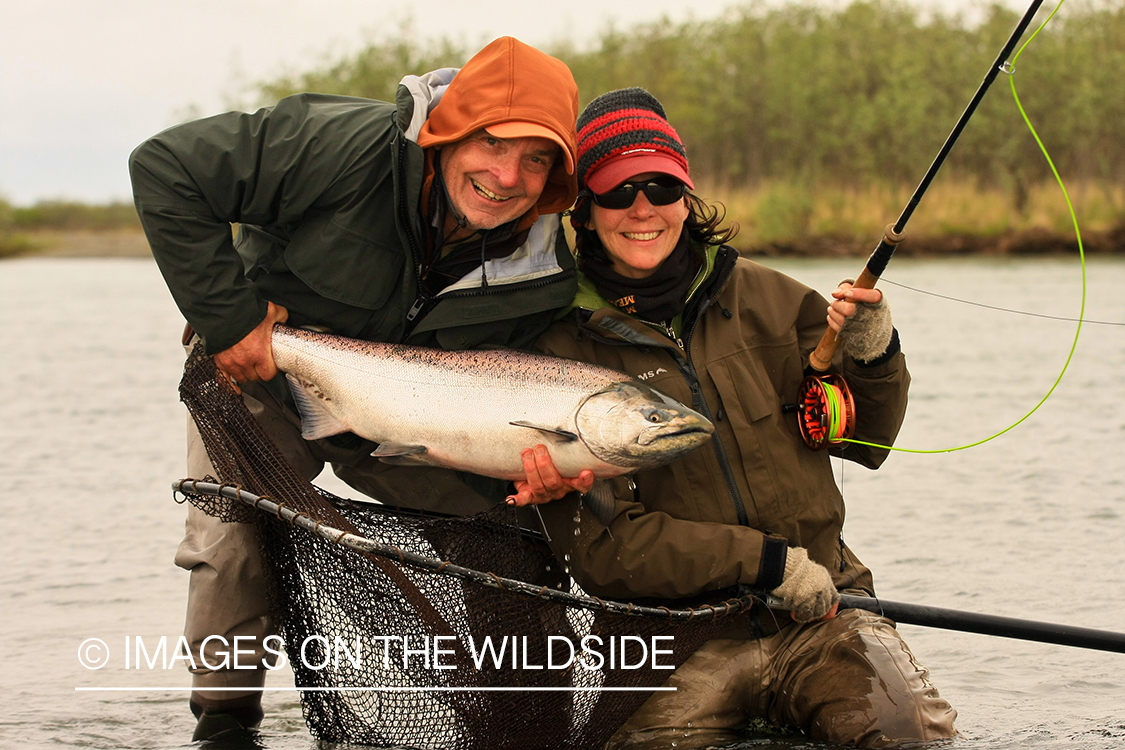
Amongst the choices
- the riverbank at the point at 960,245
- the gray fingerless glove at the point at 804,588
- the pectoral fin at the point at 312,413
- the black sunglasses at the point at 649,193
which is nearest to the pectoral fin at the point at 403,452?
the pectoral fin at the point at 312,413

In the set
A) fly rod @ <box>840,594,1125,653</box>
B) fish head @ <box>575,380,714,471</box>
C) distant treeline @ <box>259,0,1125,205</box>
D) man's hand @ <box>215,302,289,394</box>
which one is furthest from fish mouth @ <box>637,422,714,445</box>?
distant treeline @ <box>259,0,1125,205</box>

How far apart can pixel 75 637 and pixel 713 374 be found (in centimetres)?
322

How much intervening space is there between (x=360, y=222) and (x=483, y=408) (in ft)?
2.23

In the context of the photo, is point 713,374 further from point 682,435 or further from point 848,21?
point 848,21

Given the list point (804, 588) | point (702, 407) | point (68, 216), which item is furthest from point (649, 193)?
point (68, 216)

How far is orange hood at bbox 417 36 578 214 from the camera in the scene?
11.4 feet

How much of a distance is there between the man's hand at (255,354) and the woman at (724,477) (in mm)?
Answer: 845

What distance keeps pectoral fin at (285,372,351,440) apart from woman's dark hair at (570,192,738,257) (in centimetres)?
94

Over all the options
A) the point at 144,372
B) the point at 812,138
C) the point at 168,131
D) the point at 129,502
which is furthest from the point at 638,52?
the point at 168,131

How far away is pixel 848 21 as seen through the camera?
143 feet

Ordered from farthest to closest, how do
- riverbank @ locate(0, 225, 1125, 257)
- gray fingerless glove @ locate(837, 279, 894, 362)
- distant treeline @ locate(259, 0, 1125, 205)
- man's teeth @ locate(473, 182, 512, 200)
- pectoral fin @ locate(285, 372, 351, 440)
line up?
1. distant treeline @ locate(259, 0, 1125, 205)
2. riverbank @ locate(0, 225, 1125, 257)
3. pectoral fin @ locate(285, 372, 351, 440)
4. man's teeth @ locate(473, 182, 512, 200)
5. gray fingerless glove @ locate(837, 279, 894, 362)

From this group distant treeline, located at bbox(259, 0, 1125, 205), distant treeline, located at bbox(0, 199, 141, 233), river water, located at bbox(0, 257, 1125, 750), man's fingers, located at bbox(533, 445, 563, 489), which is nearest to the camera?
man's fingers, located at bbox(533, 445, 563, 489)

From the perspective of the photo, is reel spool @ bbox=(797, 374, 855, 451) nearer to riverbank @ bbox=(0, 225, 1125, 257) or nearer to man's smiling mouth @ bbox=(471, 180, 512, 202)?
man's smiling mouth @ bbox=(471, 180, 512, 202)

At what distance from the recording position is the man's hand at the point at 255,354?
11.9 feet
